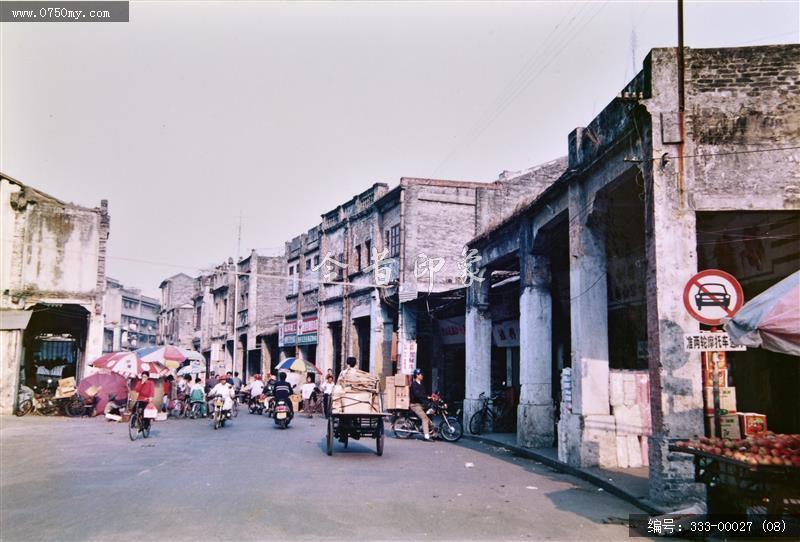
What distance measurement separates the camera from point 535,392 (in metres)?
15.9

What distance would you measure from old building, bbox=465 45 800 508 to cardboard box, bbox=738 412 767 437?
5.47 ft

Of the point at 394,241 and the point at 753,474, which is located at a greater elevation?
the point at 394,241

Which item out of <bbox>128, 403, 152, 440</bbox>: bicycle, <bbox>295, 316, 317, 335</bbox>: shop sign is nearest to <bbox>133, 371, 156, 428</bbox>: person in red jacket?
<bbox>128, 403, 152, 440</bbox>: bicycle

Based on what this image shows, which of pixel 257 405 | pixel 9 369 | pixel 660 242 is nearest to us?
pixel 660 242

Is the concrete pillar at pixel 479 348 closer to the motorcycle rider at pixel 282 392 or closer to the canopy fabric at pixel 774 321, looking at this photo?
the motorcycle rider at pixel 282 392

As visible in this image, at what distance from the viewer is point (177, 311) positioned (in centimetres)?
6372

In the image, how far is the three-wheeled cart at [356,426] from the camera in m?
13.9

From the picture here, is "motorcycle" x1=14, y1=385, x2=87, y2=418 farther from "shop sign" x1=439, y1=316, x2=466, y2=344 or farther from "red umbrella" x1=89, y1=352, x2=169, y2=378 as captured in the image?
"shop sign" x1=439, y1=316, x2=466, y2=344

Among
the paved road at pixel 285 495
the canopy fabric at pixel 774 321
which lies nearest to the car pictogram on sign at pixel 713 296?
the canopy fabric at pixel 774 321

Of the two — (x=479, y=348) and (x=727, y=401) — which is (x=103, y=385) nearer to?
(x=479, y=348)

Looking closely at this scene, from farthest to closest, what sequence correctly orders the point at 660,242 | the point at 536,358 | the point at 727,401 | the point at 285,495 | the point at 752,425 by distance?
the point at 536,358
the point at 660,242
the point at 285,495
the point at 727,401
the point at 752,425

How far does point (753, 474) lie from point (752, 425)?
141 centimetres
